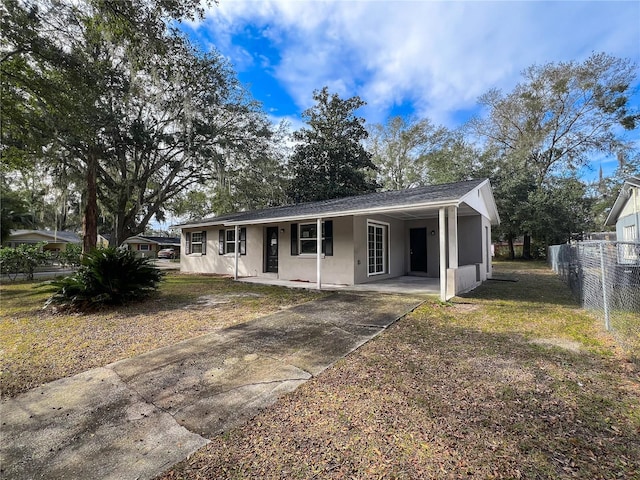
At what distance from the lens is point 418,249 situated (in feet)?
40.4

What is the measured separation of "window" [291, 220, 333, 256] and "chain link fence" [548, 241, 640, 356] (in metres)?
6.31

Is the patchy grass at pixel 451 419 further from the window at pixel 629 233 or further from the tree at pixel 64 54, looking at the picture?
the window at pixel 629 233

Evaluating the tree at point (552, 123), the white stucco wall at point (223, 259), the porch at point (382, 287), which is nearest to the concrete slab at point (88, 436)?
the porch at point (382, 287)

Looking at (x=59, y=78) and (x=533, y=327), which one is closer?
(x=533, y=327)

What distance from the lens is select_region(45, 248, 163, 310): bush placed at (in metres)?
6.55

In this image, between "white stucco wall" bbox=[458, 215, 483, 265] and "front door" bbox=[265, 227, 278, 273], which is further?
"front door" bbox=[265, 227, 278, 273]

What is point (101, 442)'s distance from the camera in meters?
2.20

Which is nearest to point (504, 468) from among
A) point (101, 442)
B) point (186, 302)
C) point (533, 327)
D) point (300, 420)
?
point (300, 420)

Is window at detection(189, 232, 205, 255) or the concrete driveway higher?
window at detection(189, 232, 205, 255)

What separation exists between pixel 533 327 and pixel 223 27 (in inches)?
383

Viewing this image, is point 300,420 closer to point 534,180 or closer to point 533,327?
point 533,327

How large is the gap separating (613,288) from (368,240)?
5.90m

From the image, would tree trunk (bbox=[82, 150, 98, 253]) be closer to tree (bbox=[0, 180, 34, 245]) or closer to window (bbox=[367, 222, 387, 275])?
window (bbox=[367, 222, 387, 275])

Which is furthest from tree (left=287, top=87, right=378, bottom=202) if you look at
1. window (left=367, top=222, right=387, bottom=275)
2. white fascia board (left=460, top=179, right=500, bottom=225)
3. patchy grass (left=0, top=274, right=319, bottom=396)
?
patchy grass (left=0, top=274, right=319, bottom=396)
